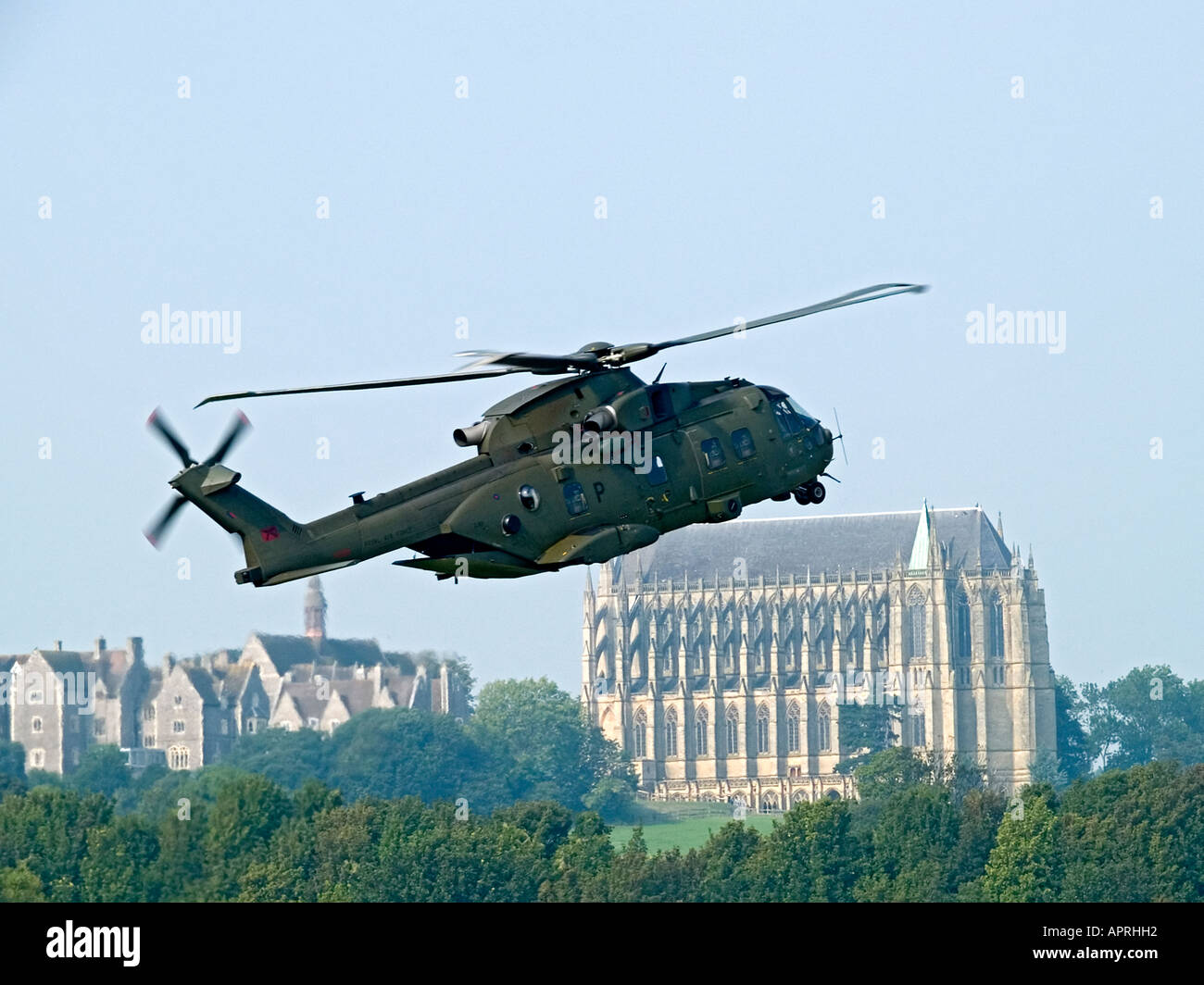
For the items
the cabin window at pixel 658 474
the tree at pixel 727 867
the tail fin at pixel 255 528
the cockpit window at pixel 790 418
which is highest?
the cockpit window at pixel 790 418

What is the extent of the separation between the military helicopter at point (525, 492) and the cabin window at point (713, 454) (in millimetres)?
201

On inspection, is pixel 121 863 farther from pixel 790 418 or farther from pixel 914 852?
pixel 790 418

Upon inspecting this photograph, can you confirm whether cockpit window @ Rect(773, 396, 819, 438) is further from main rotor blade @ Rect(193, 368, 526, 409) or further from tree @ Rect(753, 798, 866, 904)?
tree @ Rect(753, 798, 866, 904)

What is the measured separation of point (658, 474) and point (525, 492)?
2596 millimetres

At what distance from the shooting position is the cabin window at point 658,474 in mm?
42219

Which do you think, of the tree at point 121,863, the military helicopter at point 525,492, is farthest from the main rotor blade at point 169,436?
the tree at point 121,863

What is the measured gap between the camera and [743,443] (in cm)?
4397

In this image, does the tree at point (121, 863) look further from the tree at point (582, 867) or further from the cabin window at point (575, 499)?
the cabin window at point (575, 499)

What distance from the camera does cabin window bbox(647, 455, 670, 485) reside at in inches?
1662

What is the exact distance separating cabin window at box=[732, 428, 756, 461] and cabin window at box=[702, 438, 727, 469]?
0.37 m

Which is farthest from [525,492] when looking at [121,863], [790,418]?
[121,863]

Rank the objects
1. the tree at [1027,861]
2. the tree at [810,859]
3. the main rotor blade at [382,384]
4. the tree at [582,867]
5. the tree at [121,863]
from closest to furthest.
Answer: the main rotor blade at [382,384], the tree at [121,863], the tree at [582,867], the tree at [1027,861], the tree at [810,859]

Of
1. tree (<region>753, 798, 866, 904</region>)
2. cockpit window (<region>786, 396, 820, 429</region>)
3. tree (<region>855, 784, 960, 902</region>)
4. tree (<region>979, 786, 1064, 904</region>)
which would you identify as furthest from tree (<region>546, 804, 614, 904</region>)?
cockpit window (<region>786, 396, 820, 429</region>)

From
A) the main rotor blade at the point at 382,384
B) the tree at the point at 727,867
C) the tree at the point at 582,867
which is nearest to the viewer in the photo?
the main rotor blade at the point at 382,384
